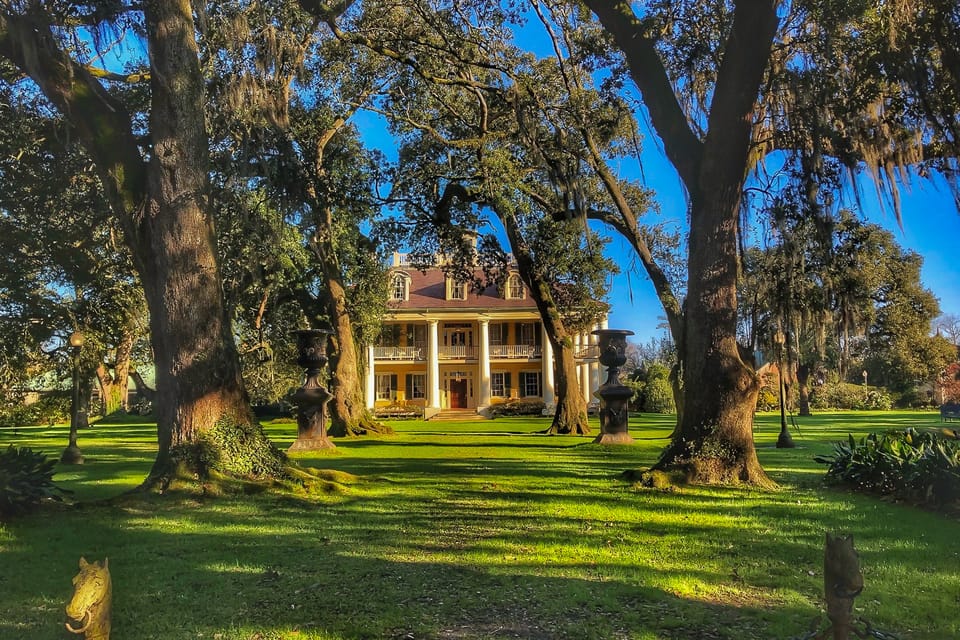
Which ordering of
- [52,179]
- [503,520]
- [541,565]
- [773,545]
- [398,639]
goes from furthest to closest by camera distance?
[52,179] < [503,520] < [773,545] < [541,565] < [398,639]

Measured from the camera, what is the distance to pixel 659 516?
646cm

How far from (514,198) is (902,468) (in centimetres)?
934

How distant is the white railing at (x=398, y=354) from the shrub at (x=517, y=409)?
5.65 metres

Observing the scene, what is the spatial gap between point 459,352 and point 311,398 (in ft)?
75.3

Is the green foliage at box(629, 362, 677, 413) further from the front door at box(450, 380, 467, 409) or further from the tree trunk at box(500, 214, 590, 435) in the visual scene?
the tree trunk at box(500, 214, 590, 435)

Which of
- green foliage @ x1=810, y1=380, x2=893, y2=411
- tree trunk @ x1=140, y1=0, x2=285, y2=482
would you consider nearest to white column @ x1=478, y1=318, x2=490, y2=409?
green foliage @ x1=810, y1=380, x2=893, y2=411

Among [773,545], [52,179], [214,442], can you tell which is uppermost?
[52,179]

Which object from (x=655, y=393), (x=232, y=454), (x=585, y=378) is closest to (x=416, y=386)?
(x=585, y=378)

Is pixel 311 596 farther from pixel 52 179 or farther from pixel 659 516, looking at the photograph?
pixel 52 179

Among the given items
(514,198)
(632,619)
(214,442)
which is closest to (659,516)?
(632,619)

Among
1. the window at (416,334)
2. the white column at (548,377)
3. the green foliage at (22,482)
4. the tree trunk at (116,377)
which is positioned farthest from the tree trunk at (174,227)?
the window at (416,334)

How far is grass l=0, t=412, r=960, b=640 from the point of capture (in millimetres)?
3578

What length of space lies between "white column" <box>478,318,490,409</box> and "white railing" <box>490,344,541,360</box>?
3.29 feet

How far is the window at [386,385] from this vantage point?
3791 centimetres
